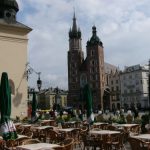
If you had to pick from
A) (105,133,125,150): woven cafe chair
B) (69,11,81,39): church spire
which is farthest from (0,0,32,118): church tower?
(69,11,81,39): church spire

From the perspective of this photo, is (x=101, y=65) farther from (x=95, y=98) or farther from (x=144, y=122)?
(x=144, y=122)

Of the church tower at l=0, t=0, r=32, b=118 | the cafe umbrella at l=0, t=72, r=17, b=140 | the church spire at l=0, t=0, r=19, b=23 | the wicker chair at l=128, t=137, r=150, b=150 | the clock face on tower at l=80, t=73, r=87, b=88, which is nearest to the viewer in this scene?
the wicker chair at l=128, t=137, r=150, b=150

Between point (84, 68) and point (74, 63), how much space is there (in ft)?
13.6

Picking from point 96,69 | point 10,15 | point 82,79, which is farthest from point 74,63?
point 10,15

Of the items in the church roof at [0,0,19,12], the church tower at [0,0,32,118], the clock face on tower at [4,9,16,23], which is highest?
the church roof at [0,0,19,12]

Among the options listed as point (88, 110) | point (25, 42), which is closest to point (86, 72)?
point (25, 42)

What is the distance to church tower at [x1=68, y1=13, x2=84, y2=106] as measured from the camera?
113938 mm

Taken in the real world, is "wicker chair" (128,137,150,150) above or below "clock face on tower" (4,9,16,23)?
below

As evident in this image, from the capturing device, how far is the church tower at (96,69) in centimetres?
10712

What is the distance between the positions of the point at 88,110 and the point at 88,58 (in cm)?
9451

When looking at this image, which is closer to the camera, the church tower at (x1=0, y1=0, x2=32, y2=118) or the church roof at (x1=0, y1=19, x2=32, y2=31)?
the church tower at (x1=0, y1=0, x2=32, y2=118)

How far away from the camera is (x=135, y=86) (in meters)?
104

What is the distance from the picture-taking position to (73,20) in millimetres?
123375

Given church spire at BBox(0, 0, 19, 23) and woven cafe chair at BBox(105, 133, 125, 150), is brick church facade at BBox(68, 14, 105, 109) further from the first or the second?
woven cafe chair at BBox(105, 133, 125, 150)
